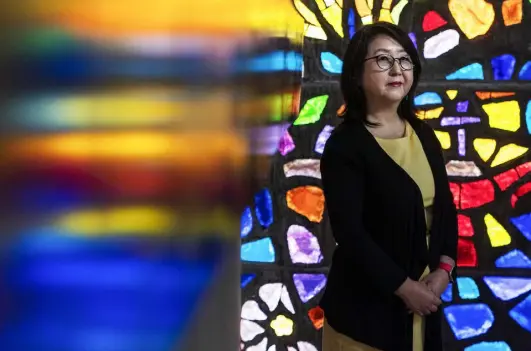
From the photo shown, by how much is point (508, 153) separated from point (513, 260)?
34 cm

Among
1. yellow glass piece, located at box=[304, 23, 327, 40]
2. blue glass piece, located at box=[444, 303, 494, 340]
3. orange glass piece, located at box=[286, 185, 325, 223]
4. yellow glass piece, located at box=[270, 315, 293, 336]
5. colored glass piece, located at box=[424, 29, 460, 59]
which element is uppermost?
yellow glass piece, located at box=[304, 23, 327, 40]

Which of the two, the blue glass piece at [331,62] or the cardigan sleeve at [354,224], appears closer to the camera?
the cardigan sleeve at [354,224]

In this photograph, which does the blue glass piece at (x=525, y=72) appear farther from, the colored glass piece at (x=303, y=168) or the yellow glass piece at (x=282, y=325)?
the yellow glass piece at (x=282, y=325)

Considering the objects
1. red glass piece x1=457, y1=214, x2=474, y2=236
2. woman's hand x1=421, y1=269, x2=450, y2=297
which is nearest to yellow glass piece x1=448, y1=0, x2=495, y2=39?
red glass piece x1=457, y1=214, x2=474, y2=236

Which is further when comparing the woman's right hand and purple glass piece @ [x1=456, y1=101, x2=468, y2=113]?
purple glass piece @ [x1=456, y1=101, x2=468, y2=113]

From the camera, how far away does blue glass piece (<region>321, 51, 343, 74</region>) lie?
1.98 m

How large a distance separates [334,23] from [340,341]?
1.15 metres

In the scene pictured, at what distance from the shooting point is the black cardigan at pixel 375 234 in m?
1.09

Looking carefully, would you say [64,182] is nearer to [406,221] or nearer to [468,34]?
[406,221]

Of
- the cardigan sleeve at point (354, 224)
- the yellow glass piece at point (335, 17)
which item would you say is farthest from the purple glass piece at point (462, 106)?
the cardigan sleeve at point (354, 224)

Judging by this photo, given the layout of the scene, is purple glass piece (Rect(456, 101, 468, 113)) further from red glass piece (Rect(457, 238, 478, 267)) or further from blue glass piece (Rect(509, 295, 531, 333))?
blue glass piece (Rect(509, 295, 531, 333))

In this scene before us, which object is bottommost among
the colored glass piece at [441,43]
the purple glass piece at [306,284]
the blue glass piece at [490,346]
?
the blue glass piece at [490,346]

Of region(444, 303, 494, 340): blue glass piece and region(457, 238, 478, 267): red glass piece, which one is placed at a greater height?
region(457, 238, 478, 267): red glass piece

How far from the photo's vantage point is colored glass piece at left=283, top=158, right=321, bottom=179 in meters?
1.98
